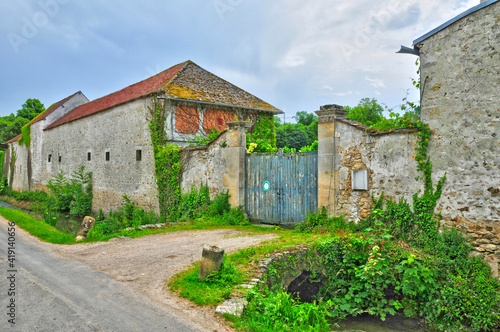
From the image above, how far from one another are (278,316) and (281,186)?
5597 mm

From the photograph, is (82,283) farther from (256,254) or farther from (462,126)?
(462,126)

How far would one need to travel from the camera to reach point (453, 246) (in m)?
6.67

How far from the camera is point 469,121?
6.73m

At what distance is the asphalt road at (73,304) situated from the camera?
3881 millimetres

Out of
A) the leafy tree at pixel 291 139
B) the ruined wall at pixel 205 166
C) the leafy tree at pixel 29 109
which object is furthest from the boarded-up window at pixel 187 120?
the leafy tree at pixel 29 109

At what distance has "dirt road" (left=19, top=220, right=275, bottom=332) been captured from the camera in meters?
4.42

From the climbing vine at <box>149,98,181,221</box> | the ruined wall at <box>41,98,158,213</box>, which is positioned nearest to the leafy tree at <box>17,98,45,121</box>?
the ruined wall at <box>41,98,158,213</box>

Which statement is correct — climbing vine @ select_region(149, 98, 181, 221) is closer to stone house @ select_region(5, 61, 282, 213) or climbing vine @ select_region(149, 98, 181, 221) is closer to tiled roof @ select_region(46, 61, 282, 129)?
stone house @ select_region(5, 61, 282, 213)

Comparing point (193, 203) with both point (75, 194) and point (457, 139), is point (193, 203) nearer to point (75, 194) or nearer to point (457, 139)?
point (457, 139)

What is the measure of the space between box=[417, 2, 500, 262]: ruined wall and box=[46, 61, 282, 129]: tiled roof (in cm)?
930

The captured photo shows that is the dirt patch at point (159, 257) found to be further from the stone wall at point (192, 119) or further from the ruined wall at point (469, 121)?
the stone wall at point (192, 119)

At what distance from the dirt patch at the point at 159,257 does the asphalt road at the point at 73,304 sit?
211 mm

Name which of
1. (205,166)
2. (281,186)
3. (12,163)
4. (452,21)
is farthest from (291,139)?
(452,21)

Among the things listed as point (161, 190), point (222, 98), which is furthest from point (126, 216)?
point (222, 98)
